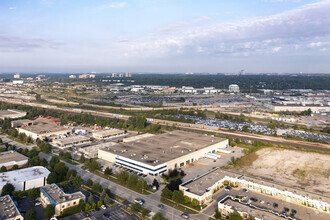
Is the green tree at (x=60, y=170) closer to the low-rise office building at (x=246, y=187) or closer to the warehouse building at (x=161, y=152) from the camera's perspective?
the warehouse building at (x=161, y=152)

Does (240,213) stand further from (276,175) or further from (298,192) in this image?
(276,175)

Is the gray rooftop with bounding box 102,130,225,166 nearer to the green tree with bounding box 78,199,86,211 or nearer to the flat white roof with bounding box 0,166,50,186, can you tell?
the flat white roof with bounding box 0,166,50,186

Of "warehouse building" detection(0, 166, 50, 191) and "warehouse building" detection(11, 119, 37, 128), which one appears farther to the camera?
"warehouse building" detection(11, 119, 37, 128)

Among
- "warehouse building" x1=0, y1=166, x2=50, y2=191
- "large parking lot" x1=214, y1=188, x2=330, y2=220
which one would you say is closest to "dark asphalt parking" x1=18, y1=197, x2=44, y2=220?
"warehouse building" x1=0, y1=166, x2=50, y2=191

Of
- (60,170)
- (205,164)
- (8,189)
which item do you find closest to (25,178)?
(8,189)

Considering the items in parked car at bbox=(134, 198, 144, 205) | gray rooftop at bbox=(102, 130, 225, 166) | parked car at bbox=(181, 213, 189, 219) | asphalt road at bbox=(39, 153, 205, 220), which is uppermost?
gray rooftop at bbox=(102, 130, 225, 166)

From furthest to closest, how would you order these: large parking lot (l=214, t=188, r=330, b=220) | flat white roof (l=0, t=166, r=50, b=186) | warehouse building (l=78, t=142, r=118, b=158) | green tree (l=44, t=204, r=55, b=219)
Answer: warehouse building (l=78, t=142, r=118, b=158), flat white roof (l=0, t=166, r=50, b=186), large parking lot (l=214, t=188, r=330, b=220), green tree (l=44, t=204, r=55, b=219)

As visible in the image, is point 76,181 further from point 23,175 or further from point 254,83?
point 254,83
